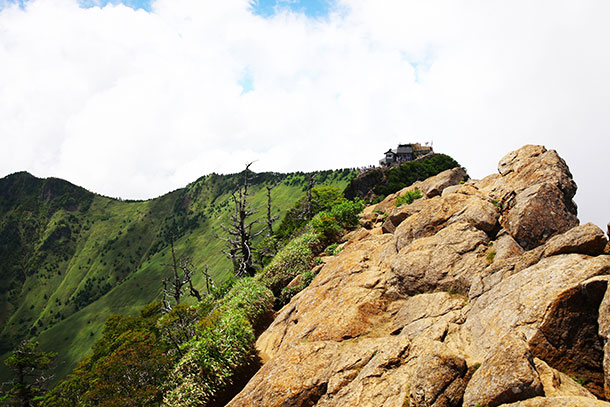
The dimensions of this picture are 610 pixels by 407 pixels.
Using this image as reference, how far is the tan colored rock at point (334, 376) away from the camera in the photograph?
10.9 metres

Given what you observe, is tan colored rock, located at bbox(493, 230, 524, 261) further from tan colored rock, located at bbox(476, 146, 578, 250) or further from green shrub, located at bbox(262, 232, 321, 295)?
green shrub, located at bbox(262, 232, 321, 295)

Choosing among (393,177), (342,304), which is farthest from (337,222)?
(393,177)

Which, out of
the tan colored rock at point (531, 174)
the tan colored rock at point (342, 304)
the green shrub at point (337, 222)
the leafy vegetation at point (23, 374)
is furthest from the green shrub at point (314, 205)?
the leafy vegetation at point (23, 374)

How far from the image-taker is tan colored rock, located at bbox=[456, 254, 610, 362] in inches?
396

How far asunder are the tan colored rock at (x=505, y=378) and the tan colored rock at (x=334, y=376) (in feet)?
7.11

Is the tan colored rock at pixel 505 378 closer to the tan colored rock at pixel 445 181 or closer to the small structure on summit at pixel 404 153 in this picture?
the tan colored rock at pixel 445 181

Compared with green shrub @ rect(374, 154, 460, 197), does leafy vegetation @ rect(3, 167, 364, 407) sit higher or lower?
lower

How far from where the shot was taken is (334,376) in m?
12.5

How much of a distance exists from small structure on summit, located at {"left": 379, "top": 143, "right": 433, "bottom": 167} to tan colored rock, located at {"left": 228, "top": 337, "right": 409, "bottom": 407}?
87055 mm

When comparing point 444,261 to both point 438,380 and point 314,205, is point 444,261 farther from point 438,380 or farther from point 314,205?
point 314,205

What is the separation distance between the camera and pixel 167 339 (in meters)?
28.4

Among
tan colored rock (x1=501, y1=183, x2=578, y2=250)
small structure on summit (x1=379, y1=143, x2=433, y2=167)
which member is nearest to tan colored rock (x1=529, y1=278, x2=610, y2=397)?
tan colored rock (x1=501, y1=183, x2=578, y2=250)

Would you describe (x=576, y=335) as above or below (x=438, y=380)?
above

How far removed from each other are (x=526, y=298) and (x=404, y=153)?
9132cm
